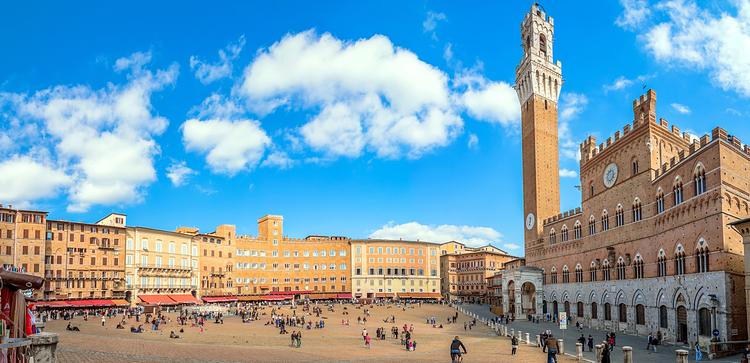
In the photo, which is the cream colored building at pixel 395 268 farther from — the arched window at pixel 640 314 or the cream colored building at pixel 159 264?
the arched window at pixel 640 314

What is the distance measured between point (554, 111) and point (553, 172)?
8437 mm

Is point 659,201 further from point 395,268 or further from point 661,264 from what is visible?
point 395,268

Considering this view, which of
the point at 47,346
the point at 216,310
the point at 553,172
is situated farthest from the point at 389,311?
the point at 47,346

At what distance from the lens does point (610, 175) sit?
5306cm

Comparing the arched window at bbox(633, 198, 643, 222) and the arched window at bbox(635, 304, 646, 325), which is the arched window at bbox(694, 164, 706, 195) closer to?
the arched window at bbox(633, 198, 643, 222)

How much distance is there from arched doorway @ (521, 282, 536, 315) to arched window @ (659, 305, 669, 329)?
87.3ft

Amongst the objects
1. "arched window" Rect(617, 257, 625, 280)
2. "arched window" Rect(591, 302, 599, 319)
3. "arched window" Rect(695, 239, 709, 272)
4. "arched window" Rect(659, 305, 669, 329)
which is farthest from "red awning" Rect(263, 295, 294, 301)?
"arched window" Rect(695, 239, 709, 272)

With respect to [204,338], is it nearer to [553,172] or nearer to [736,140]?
[736,140]

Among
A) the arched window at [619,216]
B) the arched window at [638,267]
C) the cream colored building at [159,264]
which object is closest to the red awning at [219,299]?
the cream colored building at [159,264]

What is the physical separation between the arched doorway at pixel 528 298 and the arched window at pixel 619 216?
19862mm

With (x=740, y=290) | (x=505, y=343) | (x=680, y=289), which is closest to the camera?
(x=740, y=290)

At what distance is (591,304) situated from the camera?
2189 inches

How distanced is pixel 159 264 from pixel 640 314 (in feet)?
203

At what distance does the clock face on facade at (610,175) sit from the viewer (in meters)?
52.2
